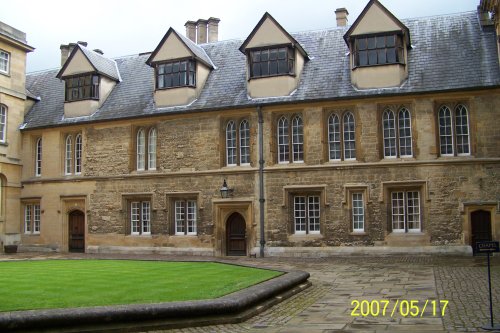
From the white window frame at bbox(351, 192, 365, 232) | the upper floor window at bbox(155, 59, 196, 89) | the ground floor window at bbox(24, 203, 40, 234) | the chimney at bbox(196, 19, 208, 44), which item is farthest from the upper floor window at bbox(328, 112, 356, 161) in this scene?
the ground floor window at bbox(24, 203, 40, 234)

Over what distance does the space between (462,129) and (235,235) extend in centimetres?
1168

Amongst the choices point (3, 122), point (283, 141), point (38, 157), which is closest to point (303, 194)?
point (283, 141)

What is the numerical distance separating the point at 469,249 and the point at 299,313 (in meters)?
14.1

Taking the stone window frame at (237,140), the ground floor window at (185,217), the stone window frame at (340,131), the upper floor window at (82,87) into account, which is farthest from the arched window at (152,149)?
the stone window frame at (340,131)

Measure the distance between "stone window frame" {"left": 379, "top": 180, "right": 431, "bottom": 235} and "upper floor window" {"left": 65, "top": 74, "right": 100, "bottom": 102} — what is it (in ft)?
55.5

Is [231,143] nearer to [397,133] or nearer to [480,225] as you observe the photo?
[397,133]

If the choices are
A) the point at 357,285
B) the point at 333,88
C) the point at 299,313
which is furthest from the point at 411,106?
the point at 299,313

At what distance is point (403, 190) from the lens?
79.2 feet

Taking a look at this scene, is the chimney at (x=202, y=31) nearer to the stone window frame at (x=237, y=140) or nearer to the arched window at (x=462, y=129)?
the stone window frame at (x=237, y=140)

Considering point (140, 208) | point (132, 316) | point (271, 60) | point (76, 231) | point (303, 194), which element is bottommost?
point (132, 316)

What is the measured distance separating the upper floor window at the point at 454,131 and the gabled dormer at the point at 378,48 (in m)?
2.52

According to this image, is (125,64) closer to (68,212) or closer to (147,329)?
(68,212)

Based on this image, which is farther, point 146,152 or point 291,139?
point 146,152
